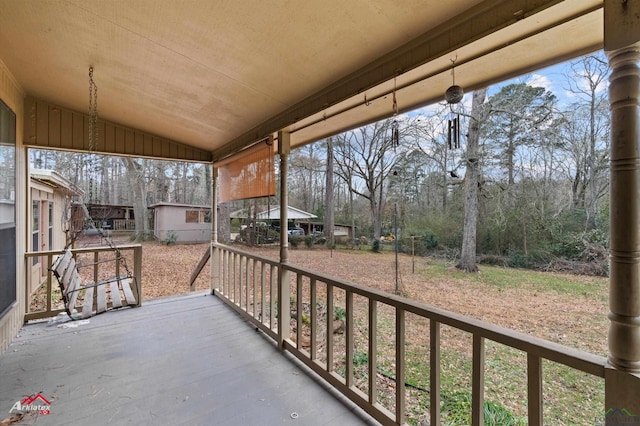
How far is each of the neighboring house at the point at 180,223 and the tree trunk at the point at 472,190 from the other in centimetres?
1118

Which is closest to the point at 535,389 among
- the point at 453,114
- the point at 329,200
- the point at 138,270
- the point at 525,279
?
the point at 453,114

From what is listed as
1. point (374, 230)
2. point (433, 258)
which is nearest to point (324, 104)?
point (433, 258)

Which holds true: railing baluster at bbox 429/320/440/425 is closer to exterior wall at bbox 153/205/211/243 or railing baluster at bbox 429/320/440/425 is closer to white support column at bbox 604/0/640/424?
white support column at bbox 604/0/640/424

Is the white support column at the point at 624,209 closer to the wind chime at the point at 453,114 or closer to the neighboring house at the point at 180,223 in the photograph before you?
the wind chime at the point at 453,114

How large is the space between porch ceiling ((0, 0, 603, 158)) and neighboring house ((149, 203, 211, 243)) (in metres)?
10.8

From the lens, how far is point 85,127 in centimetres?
381

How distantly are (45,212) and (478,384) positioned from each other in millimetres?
8139

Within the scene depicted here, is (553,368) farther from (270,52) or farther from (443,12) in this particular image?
(270,52)

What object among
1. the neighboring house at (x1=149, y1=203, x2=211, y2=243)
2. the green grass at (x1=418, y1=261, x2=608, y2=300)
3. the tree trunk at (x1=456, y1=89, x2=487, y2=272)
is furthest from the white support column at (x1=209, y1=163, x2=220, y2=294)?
the neighboring house at (x1=149, y1=203, x2=211, y2=243)

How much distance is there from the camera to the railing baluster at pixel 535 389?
113 centimetres

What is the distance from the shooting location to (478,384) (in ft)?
4.38

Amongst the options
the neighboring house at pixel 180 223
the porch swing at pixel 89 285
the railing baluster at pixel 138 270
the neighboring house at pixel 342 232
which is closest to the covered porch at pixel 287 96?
the porch swing at pixel 89 285

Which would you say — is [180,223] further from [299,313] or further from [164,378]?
[299,313]

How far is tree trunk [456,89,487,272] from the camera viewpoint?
5.11 metres
